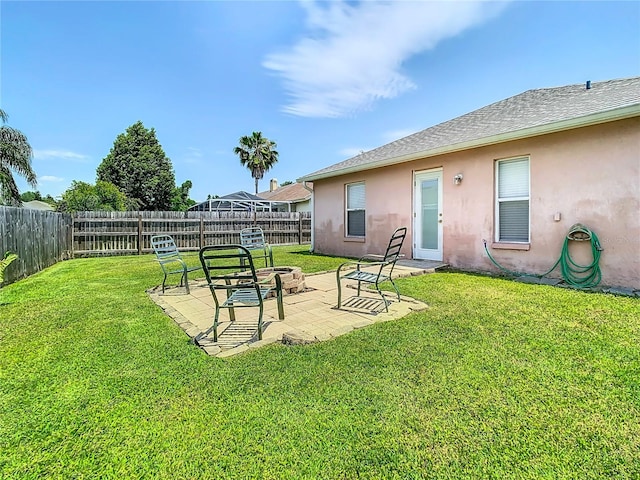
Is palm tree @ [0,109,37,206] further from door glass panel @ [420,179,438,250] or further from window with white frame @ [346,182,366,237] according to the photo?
door glass panel @ [420,179,438,250]

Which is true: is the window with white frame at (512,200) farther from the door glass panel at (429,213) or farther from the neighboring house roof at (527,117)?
the door glass panel at (429,213)

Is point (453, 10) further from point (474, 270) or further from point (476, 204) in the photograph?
point (474, 270)

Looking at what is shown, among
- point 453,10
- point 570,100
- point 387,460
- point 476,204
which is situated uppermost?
point 453,10

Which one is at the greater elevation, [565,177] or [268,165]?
[268,165]

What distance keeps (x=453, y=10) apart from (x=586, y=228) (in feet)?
19.8

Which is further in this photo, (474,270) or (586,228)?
(474,270)

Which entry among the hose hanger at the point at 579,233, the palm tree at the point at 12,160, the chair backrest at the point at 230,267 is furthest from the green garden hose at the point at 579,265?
the palm tree at the point at 12,160

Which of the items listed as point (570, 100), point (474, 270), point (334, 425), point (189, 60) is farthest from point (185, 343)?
point (189, 60)

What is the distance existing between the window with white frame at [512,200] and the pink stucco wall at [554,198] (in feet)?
0.52

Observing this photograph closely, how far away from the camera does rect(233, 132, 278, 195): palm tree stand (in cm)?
3306

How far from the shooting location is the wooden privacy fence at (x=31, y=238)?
685cm

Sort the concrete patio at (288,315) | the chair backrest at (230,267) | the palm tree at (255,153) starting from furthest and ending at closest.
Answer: the palm tree at (255,153)
the concrete patio at (288,315)
the chair backrest at (230,267)

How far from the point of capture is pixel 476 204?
7.16m

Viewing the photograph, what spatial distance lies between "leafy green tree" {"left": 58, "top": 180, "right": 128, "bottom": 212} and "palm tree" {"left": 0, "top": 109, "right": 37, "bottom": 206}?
259 centimetres
